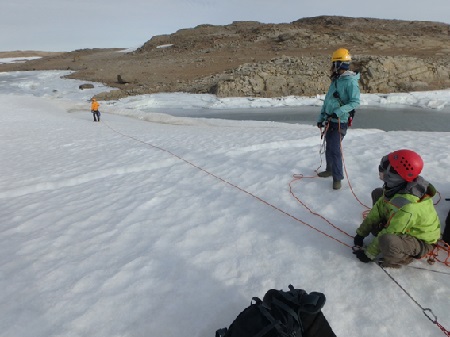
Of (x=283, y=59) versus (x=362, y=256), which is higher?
(x=283, y=59)

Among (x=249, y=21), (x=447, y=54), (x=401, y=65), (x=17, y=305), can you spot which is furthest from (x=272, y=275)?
(x=249, y=21)

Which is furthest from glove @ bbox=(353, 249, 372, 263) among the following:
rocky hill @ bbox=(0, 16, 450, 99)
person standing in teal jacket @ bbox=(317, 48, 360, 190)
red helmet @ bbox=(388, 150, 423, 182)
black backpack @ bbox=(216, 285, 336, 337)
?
rocky hill @ bbox=(0, 16, 450, 99)

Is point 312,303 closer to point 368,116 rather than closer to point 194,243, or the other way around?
point 194,243

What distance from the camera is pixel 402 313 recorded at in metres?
2.36

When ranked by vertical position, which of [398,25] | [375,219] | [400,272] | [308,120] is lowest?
[308,120]

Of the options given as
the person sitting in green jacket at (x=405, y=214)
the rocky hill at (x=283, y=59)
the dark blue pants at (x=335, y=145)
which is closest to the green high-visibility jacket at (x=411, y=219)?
the person sitting in green jacket at (x=405, y=214)

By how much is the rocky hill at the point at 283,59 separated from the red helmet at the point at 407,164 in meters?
22.2

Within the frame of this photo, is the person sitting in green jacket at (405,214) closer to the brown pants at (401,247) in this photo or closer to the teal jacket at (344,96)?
the brown pants at (401,247)

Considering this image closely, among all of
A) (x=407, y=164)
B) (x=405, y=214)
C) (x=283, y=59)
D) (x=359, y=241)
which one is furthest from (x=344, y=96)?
(x=283, y=59)

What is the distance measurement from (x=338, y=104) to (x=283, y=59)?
2444 cm

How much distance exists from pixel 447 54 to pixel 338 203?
1309 inches

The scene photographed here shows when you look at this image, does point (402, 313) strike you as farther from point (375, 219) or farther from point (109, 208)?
point (109, 208)

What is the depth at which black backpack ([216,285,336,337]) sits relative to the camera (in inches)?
71.3

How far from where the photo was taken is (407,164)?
8.28 ft
